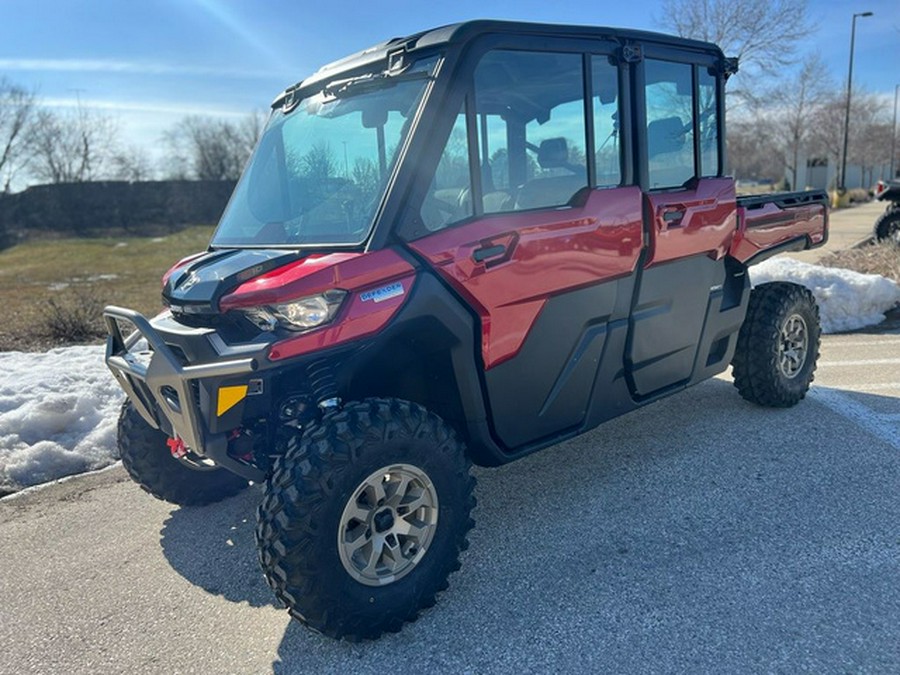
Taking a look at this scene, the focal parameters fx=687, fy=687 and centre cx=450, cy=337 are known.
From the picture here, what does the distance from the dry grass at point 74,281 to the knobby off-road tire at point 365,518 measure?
662 cm

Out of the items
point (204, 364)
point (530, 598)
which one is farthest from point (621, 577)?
point (204, 364)

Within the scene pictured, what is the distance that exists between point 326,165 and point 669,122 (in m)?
2.07

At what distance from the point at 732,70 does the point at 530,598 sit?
3.57 meters

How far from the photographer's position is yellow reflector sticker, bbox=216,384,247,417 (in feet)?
8.84

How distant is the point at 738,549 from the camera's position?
3.27 metres

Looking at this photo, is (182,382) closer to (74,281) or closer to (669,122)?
(669,122)

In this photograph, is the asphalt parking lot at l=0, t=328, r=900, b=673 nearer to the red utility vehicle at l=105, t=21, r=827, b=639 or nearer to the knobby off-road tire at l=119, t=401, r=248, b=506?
the knobby off-road tire at l=119, t=401, r=248, b=506

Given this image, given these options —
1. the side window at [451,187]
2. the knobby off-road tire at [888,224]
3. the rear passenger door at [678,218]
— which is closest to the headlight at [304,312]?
the side window at [451,187]

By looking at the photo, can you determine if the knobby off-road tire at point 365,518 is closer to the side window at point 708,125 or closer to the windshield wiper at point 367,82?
the windshield wiper at point 367,82

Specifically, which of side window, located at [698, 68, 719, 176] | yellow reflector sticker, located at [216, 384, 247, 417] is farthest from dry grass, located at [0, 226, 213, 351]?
side window, located at [698, 68, 719, 176]

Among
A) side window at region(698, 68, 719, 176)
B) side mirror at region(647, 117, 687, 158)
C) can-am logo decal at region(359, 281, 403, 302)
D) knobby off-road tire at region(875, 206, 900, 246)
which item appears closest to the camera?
can-am logo decal at region(359, 281, 403, 302)

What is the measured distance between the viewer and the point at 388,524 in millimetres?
2885

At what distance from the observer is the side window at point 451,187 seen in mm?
2982

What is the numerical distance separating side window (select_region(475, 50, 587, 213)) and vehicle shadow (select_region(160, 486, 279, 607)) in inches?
82.2
